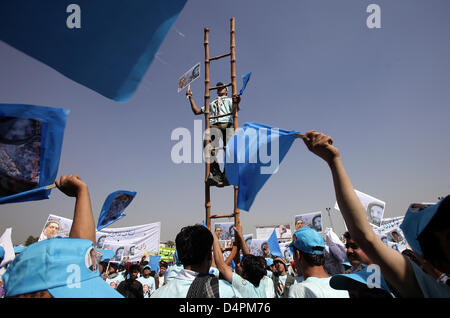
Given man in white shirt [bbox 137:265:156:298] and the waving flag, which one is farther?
man in white shirt [bbox 137:265:156:298]

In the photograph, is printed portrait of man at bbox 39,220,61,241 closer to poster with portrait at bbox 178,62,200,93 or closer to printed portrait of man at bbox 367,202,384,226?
poster with portrait at bbox 178,62,200,93

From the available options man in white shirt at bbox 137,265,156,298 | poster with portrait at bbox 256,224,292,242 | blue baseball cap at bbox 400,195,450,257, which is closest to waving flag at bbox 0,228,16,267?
man in white shirt at bbox 137,265,156,298

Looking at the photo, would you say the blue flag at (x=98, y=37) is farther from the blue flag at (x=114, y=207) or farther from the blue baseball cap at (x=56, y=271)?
the blue flag at (x=114, y=207)

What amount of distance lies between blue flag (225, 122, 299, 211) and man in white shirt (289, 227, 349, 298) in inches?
22.8

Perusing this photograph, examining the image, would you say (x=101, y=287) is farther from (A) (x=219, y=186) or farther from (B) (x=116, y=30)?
(A) (x=219, y=186)

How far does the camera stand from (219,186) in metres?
4.81

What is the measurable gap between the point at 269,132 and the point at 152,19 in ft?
4.32

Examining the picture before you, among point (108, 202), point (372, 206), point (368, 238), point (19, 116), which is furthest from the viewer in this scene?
point (372, 206)

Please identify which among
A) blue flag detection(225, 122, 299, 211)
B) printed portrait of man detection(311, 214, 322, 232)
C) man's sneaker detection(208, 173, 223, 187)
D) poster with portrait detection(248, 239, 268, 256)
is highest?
blue flag detection(225, 122, 299, 211)

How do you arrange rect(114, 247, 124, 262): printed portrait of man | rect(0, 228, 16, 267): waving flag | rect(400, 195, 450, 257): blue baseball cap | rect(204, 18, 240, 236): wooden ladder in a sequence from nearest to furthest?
1. rect(400, 195, 450, 257): blue baseball cap
2. rect(204, 18, 240, 236): wooden ladder
3. rect(0, 228, 16, 267): waving flag
4. rect(114, 247, 124, 262): printed portrait of man

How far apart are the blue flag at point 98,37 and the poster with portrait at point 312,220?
500 inches

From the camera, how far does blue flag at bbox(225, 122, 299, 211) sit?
2.26m

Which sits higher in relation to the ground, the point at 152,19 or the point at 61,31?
the point at 152,19
